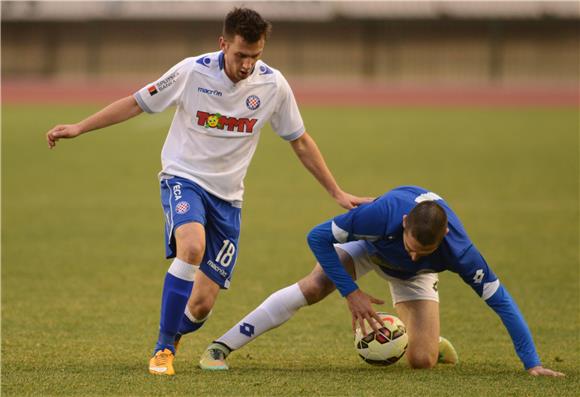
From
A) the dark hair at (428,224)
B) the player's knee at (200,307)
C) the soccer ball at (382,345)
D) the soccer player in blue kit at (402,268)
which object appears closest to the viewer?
the dark hair at (428,224)

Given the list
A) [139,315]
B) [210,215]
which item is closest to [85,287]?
[139,315]

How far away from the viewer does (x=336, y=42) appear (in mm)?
46281

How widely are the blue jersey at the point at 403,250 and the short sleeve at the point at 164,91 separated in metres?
1.22

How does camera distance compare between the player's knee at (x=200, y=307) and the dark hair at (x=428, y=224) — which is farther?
the player's knee at (x=200, y=307)

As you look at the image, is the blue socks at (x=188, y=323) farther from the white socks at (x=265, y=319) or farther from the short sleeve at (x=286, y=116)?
the short sleeve at (x=286, y=116)

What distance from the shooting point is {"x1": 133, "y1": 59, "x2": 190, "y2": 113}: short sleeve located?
19.8ft

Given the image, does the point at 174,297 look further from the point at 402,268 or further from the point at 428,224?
the point at 428,224

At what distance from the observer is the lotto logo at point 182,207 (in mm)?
5778

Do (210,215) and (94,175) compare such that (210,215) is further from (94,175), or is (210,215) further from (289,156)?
(289,156)

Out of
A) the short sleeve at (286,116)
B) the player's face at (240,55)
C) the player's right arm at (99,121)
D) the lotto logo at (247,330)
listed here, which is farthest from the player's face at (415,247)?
the player's right arm at (99,121)

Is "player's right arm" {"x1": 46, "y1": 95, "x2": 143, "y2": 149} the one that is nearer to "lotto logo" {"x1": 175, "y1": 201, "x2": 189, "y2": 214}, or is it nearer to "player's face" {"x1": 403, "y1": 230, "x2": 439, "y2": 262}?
"lotto logo" {"x1": 175, "y1": 201, "x2": 189, "y2": 214}

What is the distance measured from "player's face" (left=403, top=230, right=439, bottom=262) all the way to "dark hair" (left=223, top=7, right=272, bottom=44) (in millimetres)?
1414

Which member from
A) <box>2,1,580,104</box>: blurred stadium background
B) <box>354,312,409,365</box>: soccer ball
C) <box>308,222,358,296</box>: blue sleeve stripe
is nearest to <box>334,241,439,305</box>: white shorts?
<box>354,312,409,365</box>: soccer ball

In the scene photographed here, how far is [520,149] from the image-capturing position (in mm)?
21281
